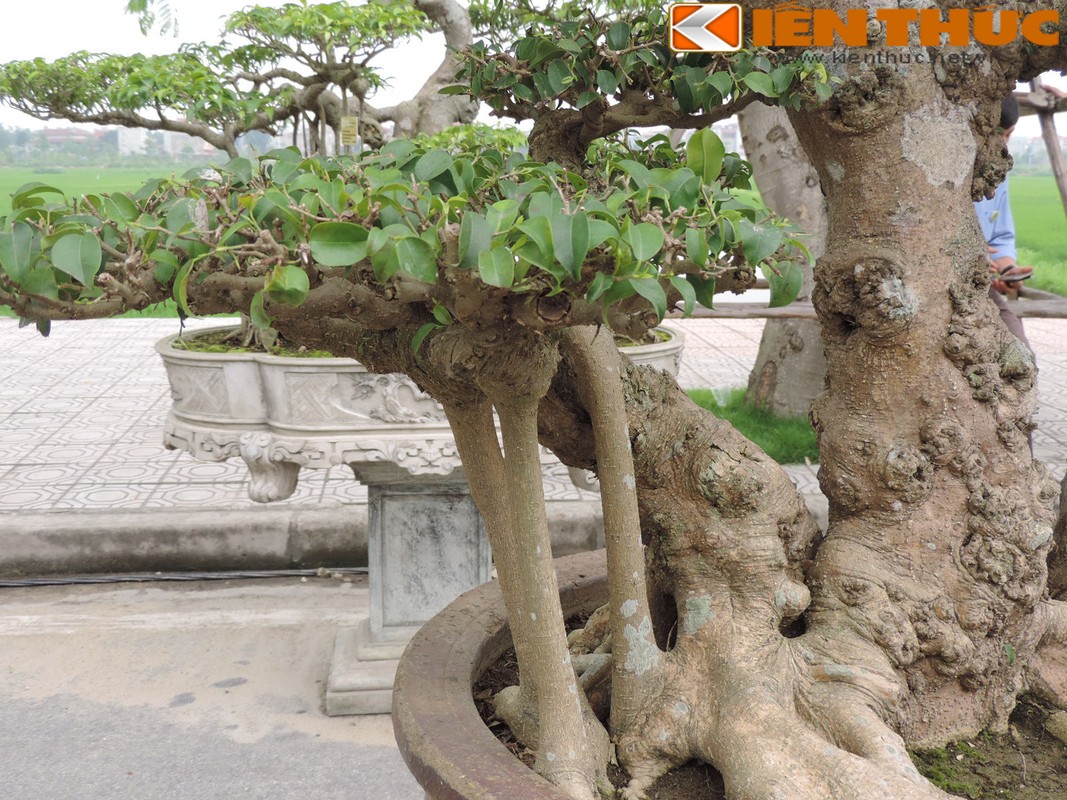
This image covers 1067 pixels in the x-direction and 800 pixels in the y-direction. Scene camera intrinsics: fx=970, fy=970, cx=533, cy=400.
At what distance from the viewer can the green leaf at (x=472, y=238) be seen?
581 mm

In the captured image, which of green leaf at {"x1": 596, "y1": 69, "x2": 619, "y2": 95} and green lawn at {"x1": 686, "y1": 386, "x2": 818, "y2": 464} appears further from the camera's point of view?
green lawn at {"x1": 686, "y1": 386, "x2": 818, "y2": 464}

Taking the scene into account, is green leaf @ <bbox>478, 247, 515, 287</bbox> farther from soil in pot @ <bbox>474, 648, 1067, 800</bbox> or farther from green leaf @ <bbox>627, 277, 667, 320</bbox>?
soil in pot @ <bbox>474, 648, 1067, 800</bbox>

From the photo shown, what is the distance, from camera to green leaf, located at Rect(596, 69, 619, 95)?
3.31 ft

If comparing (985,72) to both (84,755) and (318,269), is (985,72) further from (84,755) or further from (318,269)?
(84,755)

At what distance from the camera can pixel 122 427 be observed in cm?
367

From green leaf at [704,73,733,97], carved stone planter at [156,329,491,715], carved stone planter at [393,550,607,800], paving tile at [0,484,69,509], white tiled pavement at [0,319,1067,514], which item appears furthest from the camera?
white tiled pavement at [0,319,1067,514]

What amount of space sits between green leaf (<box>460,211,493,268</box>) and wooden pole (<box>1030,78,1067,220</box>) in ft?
8.74

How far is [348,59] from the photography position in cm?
237

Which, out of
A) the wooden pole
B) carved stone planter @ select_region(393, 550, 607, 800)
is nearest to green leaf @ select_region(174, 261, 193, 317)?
carved stone planter @ select_region(393, 550, 607, 800)

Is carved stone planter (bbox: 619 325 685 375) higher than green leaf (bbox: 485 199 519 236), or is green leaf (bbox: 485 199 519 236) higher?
green leaf (bbox: 485 199 519 236)

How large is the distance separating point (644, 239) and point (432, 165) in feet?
0.72

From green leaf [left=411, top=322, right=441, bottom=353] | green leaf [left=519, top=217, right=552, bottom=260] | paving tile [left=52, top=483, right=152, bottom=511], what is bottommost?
paving tile [left=52, top=483, right=152, bottom=511]

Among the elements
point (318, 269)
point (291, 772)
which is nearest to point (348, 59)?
point (291, 772)

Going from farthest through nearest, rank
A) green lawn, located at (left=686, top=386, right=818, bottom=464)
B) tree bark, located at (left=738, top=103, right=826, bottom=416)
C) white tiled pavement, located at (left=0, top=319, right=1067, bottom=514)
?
green lawn, located at (left=686, top=386, right=818, bottom=464) → tree bark, located at (left=738, top=103, right=826, bottom=416) → white tiled pavement, located at (left=0, top=319, right=1067, bottom=514)
